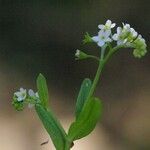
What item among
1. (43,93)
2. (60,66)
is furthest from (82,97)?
(60,66)

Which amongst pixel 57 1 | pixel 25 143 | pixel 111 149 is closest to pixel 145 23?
pixel 57 1

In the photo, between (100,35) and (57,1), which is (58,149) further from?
(57,1)

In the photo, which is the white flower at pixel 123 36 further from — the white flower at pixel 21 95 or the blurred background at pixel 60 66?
the blurred background at pixel 60 66

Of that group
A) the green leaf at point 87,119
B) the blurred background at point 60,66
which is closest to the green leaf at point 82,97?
the green leaf at point 87,119

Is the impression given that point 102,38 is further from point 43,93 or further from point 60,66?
point 60,66

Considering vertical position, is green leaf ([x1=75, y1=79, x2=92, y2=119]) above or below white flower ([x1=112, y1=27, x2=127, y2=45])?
below

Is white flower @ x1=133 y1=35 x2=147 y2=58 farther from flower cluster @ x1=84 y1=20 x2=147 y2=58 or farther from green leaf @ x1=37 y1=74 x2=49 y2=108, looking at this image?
green leaf @ x1=37 y1=74 x2=49 y2=108

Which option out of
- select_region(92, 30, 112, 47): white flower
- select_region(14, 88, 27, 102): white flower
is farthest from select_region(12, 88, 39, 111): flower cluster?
select_region(92, 30, 112, 47): white flower
